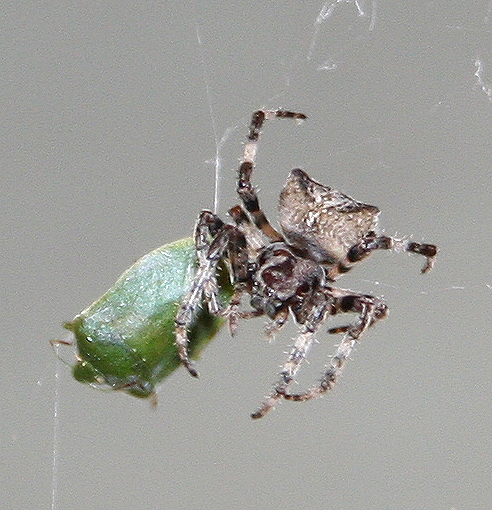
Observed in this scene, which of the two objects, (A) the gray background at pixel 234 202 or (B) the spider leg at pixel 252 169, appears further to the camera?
(A) the gray background at pixel 234 202

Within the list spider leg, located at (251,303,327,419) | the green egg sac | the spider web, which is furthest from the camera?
the spider web

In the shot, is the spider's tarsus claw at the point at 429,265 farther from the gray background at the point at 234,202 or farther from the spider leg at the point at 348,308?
the gray background at the point at 234,202

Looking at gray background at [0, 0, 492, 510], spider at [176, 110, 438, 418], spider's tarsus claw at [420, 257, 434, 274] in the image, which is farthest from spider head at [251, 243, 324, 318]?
gray background at [0, 0, 492, 510]

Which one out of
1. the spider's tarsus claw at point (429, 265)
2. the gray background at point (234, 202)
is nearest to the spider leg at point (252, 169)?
the spider's tarsus claw at point (429, 265)

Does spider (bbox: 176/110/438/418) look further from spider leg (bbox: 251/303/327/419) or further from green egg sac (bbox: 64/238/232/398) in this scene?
green egg sac (bbox: 64/238/232/398)

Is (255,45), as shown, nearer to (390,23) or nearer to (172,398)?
(390,23)
